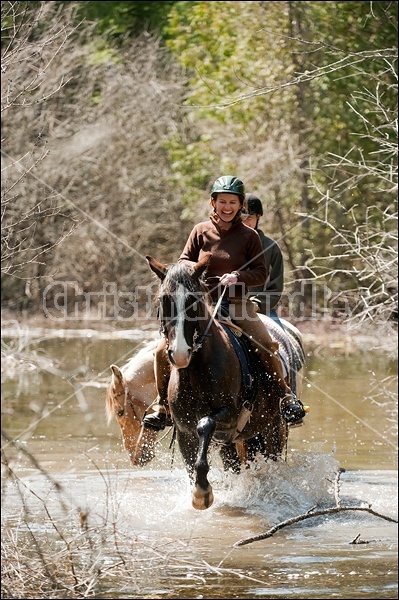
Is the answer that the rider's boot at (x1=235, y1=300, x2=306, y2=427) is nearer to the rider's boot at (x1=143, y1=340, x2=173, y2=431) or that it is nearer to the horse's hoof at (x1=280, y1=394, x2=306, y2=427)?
the horse's hoof at (x1=280, y1=394, x2=306, y2=427)

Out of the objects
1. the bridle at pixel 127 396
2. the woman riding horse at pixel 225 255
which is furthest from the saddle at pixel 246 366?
the bridle at pixel 127 396

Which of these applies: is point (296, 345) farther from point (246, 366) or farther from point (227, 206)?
point (227, 206)

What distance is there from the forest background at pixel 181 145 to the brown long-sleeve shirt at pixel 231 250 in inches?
561

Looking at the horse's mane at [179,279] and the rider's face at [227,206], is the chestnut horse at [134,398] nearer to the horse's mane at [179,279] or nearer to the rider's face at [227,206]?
the rider's face at [227,206]

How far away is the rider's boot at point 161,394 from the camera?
9297 millimetres

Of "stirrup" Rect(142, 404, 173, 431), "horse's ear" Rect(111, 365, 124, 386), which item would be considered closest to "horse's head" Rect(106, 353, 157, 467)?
"horse's ear" Rect(111, 365, 124, 386)

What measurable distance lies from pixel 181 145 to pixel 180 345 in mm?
21208

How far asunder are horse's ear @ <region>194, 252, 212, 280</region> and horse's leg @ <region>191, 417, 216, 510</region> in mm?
1135

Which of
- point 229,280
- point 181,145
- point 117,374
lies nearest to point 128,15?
point 181,145

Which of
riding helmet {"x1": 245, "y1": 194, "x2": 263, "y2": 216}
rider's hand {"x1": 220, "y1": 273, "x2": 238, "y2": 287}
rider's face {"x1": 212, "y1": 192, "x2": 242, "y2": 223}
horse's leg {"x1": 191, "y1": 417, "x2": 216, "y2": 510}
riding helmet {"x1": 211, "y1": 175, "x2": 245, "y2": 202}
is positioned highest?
riding helmet {"x1": 211, "y1": 175, "x2": 245, "y2": 202}

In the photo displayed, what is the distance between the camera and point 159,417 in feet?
31.8

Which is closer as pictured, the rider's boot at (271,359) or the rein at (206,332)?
the rein at (206,332)

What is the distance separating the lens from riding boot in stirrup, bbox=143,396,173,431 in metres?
9.62

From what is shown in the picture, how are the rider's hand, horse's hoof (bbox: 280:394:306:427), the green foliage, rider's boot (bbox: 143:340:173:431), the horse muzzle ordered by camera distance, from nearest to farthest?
the horse muzzle, the rider's hand, rider's boot (bbox: 143:340:173:431), horse's hoof (bbox: 280:394:306:427), the green foliage
